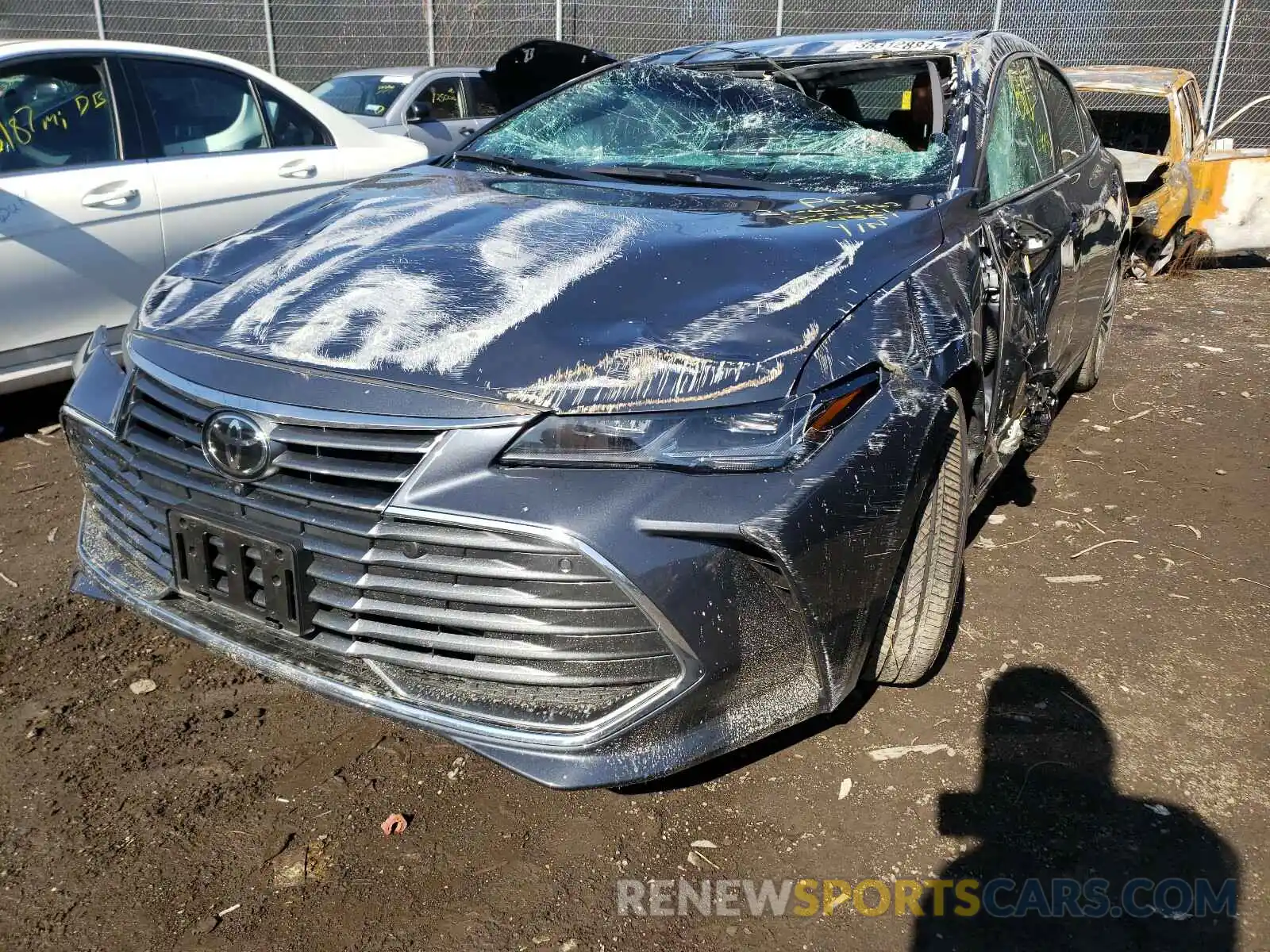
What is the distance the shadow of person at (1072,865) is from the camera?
1954mm

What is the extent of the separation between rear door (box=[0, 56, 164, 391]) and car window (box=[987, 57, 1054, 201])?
131 inches

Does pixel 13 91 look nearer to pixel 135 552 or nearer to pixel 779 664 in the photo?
pixel 135 552

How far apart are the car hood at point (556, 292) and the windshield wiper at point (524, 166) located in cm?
35

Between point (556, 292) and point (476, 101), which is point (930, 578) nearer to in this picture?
point (556, 292)

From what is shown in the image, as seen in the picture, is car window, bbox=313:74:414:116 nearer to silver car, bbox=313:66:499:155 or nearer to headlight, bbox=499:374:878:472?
silver car, bbox=313:66:499:155

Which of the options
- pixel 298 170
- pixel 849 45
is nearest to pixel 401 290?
pixel 849 45

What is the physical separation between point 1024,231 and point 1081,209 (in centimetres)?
105

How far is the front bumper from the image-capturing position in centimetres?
180

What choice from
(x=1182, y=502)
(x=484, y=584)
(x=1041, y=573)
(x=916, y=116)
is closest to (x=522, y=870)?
(x=484, y=584)

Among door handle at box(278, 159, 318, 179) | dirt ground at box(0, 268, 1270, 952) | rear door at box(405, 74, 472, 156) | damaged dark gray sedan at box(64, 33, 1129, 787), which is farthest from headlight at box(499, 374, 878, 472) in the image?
rear door at box(405, 74, 472, 156)

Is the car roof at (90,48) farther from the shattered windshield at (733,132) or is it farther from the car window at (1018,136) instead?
the car window at (1018,136)

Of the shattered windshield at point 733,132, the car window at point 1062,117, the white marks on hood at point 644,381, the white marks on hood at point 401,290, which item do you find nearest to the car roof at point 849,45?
the shattered windshield at point 733,132

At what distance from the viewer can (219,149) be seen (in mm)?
4660

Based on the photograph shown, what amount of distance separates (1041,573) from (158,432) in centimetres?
265
